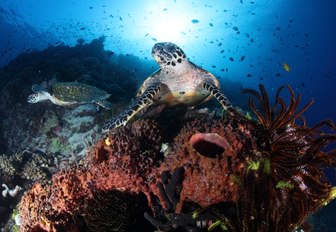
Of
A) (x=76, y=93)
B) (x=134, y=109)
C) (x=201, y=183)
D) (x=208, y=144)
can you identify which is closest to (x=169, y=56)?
(x=134, y=109)

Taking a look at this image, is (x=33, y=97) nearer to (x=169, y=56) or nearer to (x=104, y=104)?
(x=104, y=104)

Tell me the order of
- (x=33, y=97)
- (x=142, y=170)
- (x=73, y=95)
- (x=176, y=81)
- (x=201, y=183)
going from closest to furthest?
(x=201, y=183) → (x=142, y=170) → (x=176, y=81) → (x=73, y=95) → (x=33, y=97)

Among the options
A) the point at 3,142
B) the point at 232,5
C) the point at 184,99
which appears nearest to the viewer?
the point at 184,99

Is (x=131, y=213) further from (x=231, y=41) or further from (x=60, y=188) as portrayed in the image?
(x=231, y=41)

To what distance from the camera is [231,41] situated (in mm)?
65000

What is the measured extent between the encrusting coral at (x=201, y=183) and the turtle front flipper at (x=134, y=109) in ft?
3.03

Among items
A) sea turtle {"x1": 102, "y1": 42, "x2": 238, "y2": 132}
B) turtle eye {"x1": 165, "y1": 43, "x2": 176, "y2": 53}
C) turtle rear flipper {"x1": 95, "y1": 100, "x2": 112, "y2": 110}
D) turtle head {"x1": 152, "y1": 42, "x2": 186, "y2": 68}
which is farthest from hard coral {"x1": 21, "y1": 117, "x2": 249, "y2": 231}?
Result: turtle rear flipper {"x1": 95, "y1": 100, "x2": 112, "y2": 110}

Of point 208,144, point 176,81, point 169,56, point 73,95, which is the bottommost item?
point 73,95

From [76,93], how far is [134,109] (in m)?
2.86

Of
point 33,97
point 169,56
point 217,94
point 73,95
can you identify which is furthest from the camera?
point 33,97

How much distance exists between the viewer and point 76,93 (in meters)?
6.84

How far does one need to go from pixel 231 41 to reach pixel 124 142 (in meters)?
66.9

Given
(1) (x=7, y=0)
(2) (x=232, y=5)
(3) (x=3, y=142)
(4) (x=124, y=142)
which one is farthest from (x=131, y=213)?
(1) (x=7, y=0)

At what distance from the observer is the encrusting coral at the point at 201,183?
2402 millimetres
